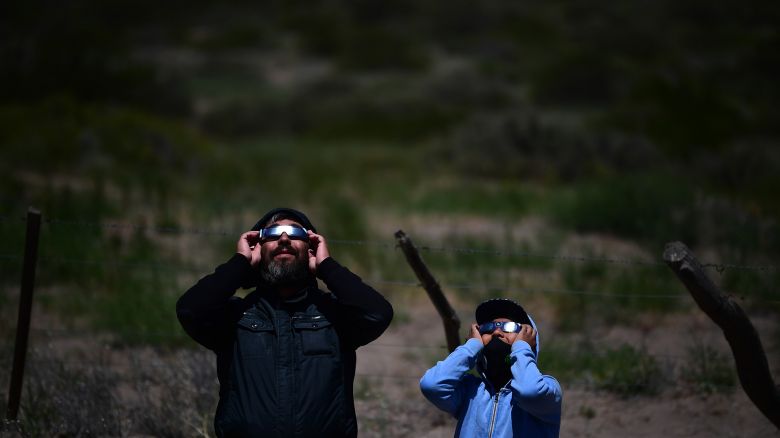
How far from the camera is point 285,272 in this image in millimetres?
3779

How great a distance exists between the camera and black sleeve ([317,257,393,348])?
373 centimetres

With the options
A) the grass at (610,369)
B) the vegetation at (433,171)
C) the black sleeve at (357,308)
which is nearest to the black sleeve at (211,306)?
the black sleeve at (357,308)

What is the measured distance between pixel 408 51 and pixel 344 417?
44.1 m

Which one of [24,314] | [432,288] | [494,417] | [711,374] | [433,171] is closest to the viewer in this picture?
[494,417]

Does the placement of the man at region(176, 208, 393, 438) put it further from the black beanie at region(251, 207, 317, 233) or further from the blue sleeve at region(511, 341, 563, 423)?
the blue sleeve at region(511, 341, 563, 423)

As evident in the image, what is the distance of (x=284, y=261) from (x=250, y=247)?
0.97 ft

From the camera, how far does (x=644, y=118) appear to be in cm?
2211

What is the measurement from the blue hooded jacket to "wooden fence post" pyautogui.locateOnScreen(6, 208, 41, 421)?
273cm

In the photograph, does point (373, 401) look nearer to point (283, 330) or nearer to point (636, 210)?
point (283, 330)

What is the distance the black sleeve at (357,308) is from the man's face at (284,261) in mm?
114

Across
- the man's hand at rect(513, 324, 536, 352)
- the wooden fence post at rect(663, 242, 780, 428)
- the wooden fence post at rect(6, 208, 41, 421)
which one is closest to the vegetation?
the wooden fence post at rect(6, 208, 41, 421)

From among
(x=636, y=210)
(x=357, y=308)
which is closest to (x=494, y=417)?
(x=357, y=308)

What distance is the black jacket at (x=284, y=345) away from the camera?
139 inches

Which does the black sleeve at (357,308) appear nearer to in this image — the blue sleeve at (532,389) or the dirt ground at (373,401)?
the blue sleeve at (532,389)
